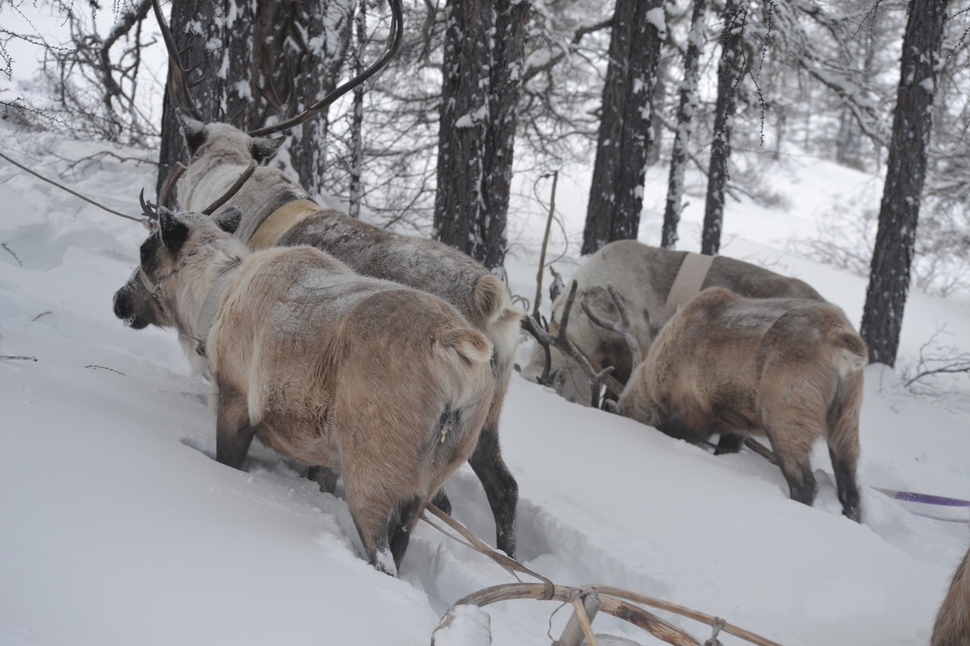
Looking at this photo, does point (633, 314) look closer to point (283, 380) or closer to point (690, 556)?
point (690, 556)

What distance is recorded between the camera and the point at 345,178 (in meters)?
10.5

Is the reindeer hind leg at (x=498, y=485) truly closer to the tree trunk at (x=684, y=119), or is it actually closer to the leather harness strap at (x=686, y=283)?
the leather harness strap at (x=686, y=283)

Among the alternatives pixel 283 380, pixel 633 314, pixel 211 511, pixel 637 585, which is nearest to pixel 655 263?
pixel 633 314

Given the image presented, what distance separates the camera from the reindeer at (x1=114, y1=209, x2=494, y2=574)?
8.27ft

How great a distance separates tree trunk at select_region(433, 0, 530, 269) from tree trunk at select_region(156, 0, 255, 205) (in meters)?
1.78

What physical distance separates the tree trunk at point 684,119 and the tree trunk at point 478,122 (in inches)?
A: 150

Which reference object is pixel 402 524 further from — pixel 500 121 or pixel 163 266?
pixel 500 121

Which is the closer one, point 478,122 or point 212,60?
point 212,60

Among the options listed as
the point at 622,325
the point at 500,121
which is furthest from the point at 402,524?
the point at 500,121

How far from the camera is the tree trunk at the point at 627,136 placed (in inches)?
341

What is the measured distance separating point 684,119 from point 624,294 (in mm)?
4159

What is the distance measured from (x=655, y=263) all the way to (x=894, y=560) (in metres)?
3.95

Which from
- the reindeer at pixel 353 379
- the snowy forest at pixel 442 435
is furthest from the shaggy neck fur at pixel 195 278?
the snowy forest at pixel 442 435

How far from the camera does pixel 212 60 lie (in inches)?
213
